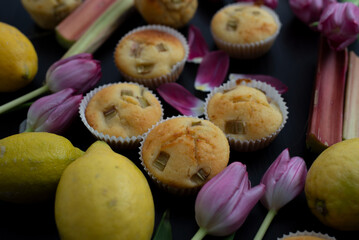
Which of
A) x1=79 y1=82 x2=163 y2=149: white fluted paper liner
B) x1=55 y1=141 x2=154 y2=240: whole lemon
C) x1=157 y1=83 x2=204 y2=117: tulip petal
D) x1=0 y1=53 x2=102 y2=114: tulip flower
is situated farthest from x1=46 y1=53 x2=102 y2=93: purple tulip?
x1=55 y1=141 x2=154 y2=240: whole lemon

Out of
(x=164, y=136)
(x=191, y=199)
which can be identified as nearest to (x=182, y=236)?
(x=191, y=199)

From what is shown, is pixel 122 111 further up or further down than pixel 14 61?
further down

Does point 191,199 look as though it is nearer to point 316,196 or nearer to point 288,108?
point 316,196

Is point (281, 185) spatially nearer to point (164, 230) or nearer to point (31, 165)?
point (164, 230)

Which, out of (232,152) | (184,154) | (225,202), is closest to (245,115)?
(232,152)

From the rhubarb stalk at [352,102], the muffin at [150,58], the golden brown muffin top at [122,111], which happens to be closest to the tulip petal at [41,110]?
the golden brown muffin top at [122,111]

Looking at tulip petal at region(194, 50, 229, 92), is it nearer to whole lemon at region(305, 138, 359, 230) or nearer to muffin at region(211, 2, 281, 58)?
muffin at region(211, 2, 281, 58)

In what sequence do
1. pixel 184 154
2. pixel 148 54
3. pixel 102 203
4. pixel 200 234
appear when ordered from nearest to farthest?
pixel 102 203, pixel 200 234, pixel 184 154, pixel 148 54
